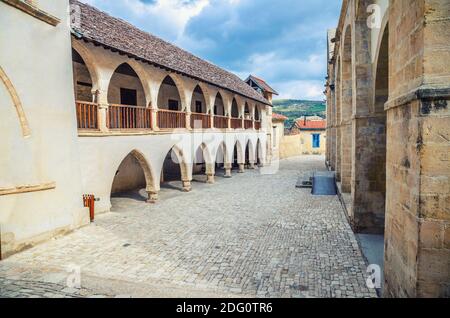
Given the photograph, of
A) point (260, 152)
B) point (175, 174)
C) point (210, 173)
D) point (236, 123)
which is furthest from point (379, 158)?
point (260, 152)

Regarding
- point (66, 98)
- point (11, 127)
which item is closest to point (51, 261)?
point (11, 127)

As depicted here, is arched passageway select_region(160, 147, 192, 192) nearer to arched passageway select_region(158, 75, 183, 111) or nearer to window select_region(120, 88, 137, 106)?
arched passageway select_region(158, 75, 183, 111)

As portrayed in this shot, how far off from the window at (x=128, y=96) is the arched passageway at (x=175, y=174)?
9.97 ft

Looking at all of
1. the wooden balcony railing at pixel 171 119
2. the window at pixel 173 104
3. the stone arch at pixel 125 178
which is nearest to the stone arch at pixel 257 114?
the window at pixel 173 104

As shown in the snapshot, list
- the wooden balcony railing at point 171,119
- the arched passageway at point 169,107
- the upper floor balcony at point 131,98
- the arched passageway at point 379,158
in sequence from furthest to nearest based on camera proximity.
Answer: the arched passageway at point 169,107, the wooden balcony railing at point 171,119, the upper floor balcony at point 131,98, the arched passageway at point 379,158

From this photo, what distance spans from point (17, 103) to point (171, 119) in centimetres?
746

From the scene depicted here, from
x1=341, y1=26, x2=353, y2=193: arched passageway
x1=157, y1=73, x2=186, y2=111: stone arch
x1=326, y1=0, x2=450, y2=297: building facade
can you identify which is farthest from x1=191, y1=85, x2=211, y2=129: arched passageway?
x1=326, y1=0, x2=450, y2=297: building facade

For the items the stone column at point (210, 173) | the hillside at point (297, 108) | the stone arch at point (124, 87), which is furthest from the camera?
the hillside at point (297, 108)

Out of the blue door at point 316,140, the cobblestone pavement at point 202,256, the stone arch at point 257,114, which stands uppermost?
the stone arch at point 257,114

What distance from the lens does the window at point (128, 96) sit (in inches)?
525

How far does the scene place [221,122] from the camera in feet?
62.1

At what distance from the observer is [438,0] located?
2.94 m

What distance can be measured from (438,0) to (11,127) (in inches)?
312

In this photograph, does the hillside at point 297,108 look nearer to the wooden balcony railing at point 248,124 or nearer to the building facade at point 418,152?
the wooden balcony railing at point 248,124
